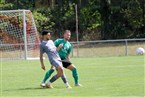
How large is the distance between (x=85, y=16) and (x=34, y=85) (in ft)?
144

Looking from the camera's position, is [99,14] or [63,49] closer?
[63,49]

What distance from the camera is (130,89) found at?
14672mm

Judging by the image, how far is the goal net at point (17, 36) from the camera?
116ft

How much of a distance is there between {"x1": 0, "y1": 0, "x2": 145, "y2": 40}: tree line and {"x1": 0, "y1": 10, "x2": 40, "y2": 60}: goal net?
59.1 ft

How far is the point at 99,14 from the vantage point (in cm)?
6053

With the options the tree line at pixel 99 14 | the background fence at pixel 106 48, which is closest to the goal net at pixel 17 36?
the background fence at pixel 106 48

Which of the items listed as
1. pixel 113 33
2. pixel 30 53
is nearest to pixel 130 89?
pixel 30 53

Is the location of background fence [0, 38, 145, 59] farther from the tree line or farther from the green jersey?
the green jersey

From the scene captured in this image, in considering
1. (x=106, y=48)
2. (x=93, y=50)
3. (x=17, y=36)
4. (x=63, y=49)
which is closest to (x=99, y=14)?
(x=106, y=48)

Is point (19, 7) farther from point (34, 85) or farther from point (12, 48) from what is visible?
point (34, 85)

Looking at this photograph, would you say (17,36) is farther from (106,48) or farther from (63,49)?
(63,49)

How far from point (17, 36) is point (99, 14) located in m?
24.5

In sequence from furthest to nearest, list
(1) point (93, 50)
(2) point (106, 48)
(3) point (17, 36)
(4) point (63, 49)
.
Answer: (2) point (106, 48) < (1) point (93, 50) < (3) point (17, 36) < (4) point (63, 49)

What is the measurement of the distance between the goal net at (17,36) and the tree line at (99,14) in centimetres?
1802
